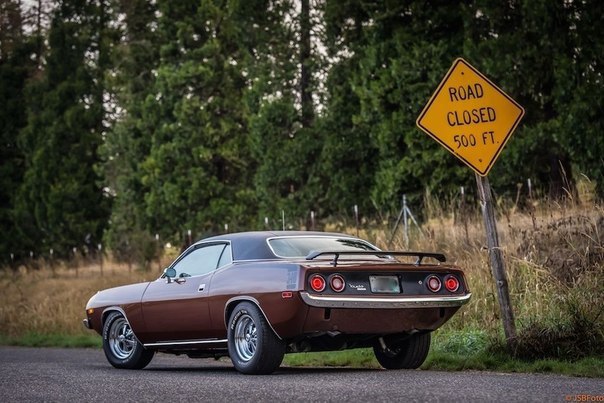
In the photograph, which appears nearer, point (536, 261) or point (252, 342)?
point (252, 342)

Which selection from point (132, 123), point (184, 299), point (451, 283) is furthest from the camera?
point (132, 123)

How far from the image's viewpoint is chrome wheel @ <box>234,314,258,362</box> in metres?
11.2

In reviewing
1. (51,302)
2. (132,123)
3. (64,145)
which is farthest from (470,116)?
(64,145)

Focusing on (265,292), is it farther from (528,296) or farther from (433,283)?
(528,296)

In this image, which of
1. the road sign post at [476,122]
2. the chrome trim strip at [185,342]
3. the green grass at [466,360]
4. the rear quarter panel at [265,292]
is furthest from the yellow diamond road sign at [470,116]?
the chrome trim strip at [185,342]

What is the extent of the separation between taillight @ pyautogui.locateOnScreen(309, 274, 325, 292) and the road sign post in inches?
85.1

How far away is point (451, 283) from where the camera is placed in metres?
11.4

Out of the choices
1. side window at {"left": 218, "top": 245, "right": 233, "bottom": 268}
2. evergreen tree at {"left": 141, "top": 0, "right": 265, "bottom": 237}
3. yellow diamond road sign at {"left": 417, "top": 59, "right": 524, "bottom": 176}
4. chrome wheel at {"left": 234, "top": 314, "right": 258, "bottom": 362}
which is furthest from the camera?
evergreen tree at {"left": 141, "top": 0, "right": 265, "bottom": 237}

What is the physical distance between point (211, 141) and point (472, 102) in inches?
858

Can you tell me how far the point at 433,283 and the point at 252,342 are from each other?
196cm

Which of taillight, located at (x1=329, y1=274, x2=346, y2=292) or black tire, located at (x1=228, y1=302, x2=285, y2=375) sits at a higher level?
taillight, located at (x1=329, y1=274, x2=346, y2=292)

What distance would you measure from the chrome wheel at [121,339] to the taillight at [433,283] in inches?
162

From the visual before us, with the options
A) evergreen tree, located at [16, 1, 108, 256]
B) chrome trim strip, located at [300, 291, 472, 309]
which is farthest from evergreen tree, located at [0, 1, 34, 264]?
chrome trim strip, located at [300, 291, 472, 309]

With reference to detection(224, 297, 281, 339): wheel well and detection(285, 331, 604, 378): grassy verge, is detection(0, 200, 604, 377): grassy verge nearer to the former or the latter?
detection(285, 331, 604, 378): grassy verge
